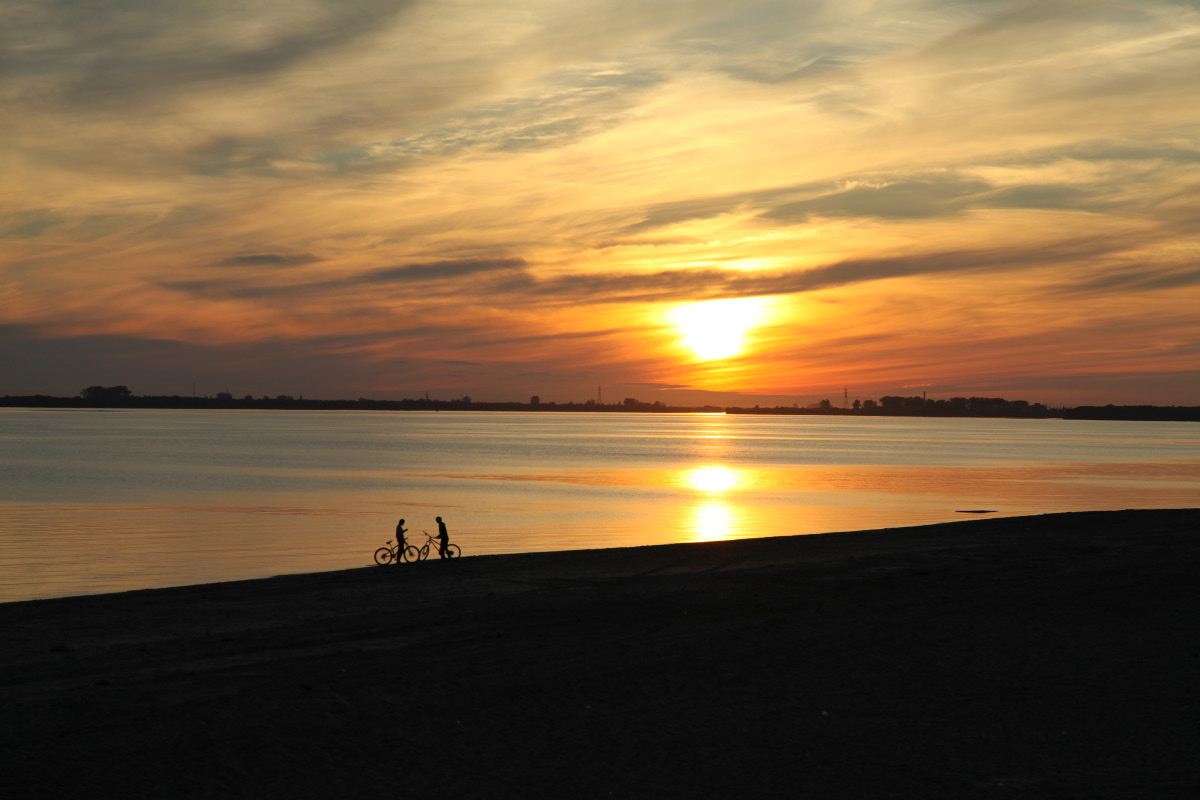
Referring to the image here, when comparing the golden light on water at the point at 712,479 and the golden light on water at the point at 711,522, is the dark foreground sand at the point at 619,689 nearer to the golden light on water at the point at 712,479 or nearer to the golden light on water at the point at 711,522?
the golden light on water at the point at 711,522

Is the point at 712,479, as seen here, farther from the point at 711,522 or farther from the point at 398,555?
the point at 398,555

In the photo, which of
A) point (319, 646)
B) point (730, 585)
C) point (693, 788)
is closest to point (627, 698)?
point (693, 788)

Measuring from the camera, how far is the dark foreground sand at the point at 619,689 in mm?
8938

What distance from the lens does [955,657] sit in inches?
543

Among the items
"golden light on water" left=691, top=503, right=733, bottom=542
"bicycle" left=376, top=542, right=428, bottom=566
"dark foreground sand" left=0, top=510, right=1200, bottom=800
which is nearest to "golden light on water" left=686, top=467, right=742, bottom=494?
"golden light on water" left=691, top=503, right=733, bottom=542

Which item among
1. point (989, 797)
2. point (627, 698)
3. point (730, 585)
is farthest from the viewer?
point (730, 585)

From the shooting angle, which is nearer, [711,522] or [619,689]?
[619,689]

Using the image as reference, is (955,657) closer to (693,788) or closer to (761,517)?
(693,788)

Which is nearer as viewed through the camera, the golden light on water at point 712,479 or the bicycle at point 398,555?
the bicycle at point 398,555

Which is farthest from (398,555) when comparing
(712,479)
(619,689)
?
(712,479)

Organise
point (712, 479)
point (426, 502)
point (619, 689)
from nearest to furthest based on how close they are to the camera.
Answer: point (619, 689) → point (426, 502) → point (712, 479)

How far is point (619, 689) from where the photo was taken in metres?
12.0

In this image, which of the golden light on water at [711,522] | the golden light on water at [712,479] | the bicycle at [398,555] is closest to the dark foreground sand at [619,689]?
the bicycle at [398,555]

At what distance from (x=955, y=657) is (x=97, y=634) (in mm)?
12865
